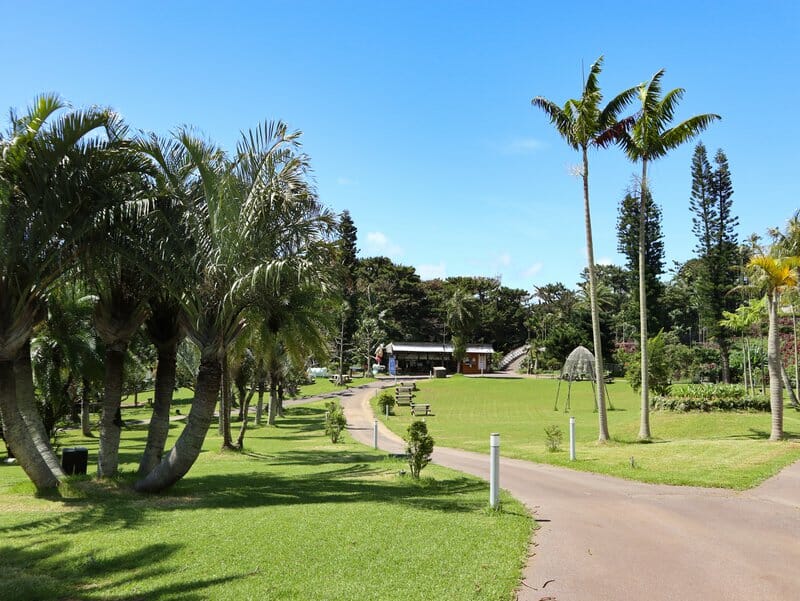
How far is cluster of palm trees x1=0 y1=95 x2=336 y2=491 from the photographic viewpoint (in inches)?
367

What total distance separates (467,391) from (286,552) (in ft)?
135

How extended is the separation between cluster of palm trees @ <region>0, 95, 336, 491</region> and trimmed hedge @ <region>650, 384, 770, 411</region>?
1704 cm

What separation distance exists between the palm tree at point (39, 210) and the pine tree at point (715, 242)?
2085 inches

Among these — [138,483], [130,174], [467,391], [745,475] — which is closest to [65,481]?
[138,483]

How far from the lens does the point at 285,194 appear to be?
10359mm

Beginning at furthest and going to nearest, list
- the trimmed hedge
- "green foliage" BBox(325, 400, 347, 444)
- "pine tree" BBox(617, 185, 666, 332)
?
"pine tree" BBox(617, 185, 666, 332)
the trimmed hedge
"green foliage" BBox(325, 400, 347, 444)

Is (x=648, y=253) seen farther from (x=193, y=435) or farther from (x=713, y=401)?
(x=193, y=435)

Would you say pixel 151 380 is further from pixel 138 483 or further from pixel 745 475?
pixel 745 475

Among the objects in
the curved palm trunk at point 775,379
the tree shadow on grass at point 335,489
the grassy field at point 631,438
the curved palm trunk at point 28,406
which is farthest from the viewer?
the curved palm trunk at point 775,379

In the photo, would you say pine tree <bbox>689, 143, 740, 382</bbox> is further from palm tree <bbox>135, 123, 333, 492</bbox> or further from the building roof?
palm tree <bbox>135, 123, 333, 492</bbox>

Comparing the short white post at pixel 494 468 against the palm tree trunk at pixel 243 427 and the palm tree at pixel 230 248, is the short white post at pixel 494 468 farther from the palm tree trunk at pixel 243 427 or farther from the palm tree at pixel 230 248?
the palm tree trunk at pixel 243 427

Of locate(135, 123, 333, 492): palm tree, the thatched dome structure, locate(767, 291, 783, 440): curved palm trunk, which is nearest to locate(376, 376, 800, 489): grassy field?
locate(767, 291, 783, 440): curved palm trunk

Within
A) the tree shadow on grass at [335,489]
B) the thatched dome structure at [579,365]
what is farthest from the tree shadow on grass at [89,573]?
the thatched dome structure at [579,365]

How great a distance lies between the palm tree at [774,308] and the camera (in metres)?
15.8
